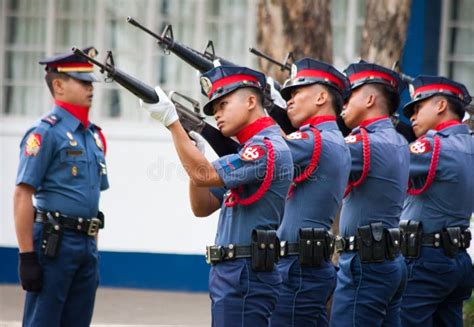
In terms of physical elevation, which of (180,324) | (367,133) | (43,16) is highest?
(43,16)

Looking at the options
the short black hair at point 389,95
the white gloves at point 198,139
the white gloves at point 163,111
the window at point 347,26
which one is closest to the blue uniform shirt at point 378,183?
the short black hair at point 389,95

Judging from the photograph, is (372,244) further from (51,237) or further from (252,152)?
(51,237)

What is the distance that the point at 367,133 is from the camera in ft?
22.1

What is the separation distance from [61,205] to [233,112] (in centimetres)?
157

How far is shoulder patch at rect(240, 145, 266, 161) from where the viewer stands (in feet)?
18.9

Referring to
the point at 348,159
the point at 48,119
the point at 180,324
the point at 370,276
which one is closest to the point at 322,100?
the point at 348,159

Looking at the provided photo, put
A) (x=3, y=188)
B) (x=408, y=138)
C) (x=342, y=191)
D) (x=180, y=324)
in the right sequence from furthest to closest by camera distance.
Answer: (x=3, y=188)
(x=180, y=324)
(x=408, y=138)
(x=342, y=191)

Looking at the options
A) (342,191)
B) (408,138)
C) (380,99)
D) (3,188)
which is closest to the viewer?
(342,191)

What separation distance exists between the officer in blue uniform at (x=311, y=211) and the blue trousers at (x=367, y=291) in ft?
0.70

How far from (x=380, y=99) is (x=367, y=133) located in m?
0.32

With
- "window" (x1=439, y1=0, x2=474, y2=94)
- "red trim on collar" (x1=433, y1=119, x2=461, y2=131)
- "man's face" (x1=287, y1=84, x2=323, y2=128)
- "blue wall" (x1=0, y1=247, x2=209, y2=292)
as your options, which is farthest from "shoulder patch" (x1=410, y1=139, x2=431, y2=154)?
"blue wall" (x1=0, y1=247, x2=209, y2=292)

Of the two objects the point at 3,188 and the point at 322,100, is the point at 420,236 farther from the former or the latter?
the point at 3,188

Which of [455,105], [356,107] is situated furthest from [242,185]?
[455,105]

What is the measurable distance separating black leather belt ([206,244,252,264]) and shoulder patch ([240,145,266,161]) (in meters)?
0.46
